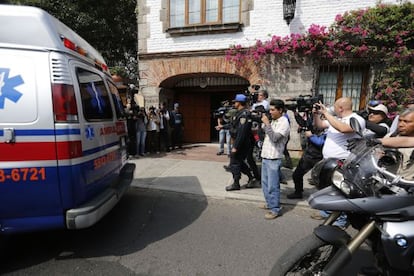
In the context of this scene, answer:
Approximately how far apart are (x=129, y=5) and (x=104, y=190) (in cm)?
1282

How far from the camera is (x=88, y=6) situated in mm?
11523

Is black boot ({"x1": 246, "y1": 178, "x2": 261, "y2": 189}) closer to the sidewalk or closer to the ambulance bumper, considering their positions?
the sidewalk

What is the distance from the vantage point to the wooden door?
9.70 meters

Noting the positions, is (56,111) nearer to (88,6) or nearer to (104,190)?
(104,190)

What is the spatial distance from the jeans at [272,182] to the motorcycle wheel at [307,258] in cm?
153

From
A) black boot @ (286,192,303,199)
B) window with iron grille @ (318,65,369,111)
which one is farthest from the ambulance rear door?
window with iron grille @ (318,65,369,111)

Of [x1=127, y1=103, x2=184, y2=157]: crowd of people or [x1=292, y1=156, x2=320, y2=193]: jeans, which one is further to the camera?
[x1=127, y1=103, x2=184, y2=157]: crowd of people

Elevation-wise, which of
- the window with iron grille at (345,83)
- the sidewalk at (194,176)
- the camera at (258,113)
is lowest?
the sidewalk at (194,176)

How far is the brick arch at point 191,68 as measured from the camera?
7525 mm

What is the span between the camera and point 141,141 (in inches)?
293

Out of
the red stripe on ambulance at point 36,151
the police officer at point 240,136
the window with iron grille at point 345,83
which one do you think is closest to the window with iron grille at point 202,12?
the window with iron grille at point 345,83

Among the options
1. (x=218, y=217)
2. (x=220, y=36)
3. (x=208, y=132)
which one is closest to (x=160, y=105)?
(x=208, y=132)

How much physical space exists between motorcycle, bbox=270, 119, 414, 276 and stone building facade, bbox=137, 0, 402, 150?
560 cm

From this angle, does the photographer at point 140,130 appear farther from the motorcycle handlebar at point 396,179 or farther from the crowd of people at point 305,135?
the motorcycle handlebar at point 396,179
